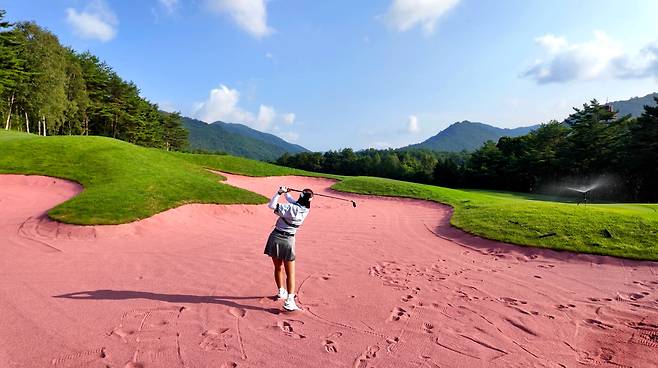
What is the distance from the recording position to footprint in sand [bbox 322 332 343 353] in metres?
5.72

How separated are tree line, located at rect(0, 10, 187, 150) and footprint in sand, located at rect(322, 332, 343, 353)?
50081mm

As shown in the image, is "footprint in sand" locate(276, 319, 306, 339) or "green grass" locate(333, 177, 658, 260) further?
"green grass" locate(333, 177, 658, 260)

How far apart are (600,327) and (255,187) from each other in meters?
22.4

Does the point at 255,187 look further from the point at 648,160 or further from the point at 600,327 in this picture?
the point at 648,160

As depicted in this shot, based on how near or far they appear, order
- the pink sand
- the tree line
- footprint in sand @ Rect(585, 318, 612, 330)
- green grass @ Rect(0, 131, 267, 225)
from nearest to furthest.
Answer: the pink sand → footprint in sand @ Rect(585, 318, 612, 330) → green grass @ Rect(0, 131, 267, 225) → the tree line

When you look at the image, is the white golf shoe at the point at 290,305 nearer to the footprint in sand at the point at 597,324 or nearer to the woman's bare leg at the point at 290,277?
the woman's bare leg at the point at 290,277

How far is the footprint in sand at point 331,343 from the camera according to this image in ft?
18.8

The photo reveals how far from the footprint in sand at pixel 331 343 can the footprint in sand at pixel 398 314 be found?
1218mm

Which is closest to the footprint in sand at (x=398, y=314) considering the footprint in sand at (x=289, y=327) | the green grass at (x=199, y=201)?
the footprint in sand at (x=289, y=327)

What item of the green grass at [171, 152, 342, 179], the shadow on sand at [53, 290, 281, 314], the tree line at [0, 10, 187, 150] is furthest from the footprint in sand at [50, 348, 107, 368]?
the tree line at [0, 10, 187, 150]

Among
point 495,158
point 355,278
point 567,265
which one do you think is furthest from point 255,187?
point 495,158

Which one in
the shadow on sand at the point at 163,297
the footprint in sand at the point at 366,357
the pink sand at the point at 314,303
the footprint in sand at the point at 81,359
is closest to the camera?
the footprint in sand at the point at 81,359

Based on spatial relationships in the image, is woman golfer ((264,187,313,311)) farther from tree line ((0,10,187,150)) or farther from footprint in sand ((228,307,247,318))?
tree line ((0,10,187,150))

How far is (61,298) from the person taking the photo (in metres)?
7.34
